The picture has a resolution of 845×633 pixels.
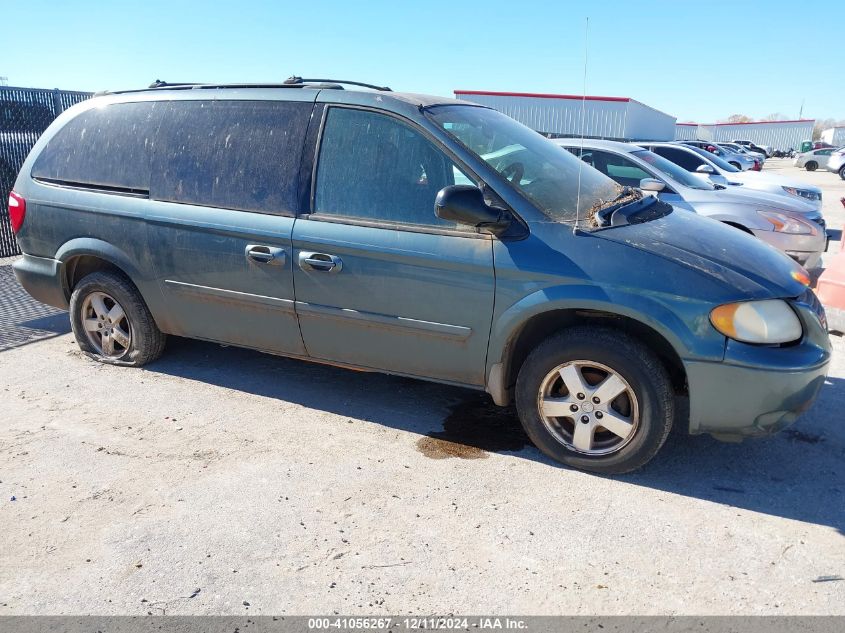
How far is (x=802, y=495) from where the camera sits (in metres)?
3.41

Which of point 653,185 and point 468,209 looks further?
point 653,185

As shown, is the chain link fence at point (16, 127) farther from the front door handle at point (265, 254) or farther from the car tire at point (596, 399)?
the car tire at point (596, 399)

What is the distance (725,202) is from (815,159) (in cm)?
3678

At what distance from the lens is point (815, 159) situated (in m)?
38.8

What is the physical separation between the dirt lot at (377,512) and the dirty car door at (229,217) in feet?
1.91

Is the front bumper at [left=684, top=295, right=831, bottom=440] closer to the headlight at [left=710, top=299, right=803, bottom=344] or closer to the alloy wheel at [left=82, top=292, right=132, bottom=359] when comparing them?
the headlight at [left=710, top=299, right=803, bottom=344]

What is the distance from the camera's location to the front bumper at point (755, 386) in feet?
10.5

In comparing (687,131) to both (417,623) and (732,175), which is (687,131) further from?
(417,623)

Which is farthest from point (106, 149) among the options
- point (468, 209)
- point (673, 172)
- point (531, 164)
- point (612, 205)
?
point (673, 172)

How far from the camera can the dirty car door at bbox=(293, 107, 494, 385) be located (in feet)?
12.1

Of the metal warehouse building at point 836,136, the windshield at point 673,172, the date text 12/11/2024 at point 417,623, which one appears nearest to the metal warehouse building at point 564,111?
the windshield at point 673,172

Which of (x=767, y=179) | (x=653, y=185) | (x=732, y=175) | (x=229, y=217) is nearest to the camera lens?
(x=229, y=217)

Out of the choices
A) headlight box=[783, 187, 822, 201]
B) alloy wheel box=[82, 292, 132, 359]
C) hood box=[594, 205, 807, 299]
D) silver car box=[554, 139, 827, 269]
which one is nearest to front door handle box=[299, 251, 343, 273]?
hood box=[594, 205, 807, 299]

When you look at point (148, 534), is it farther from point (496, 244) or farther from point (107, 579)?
point (496, 244)
